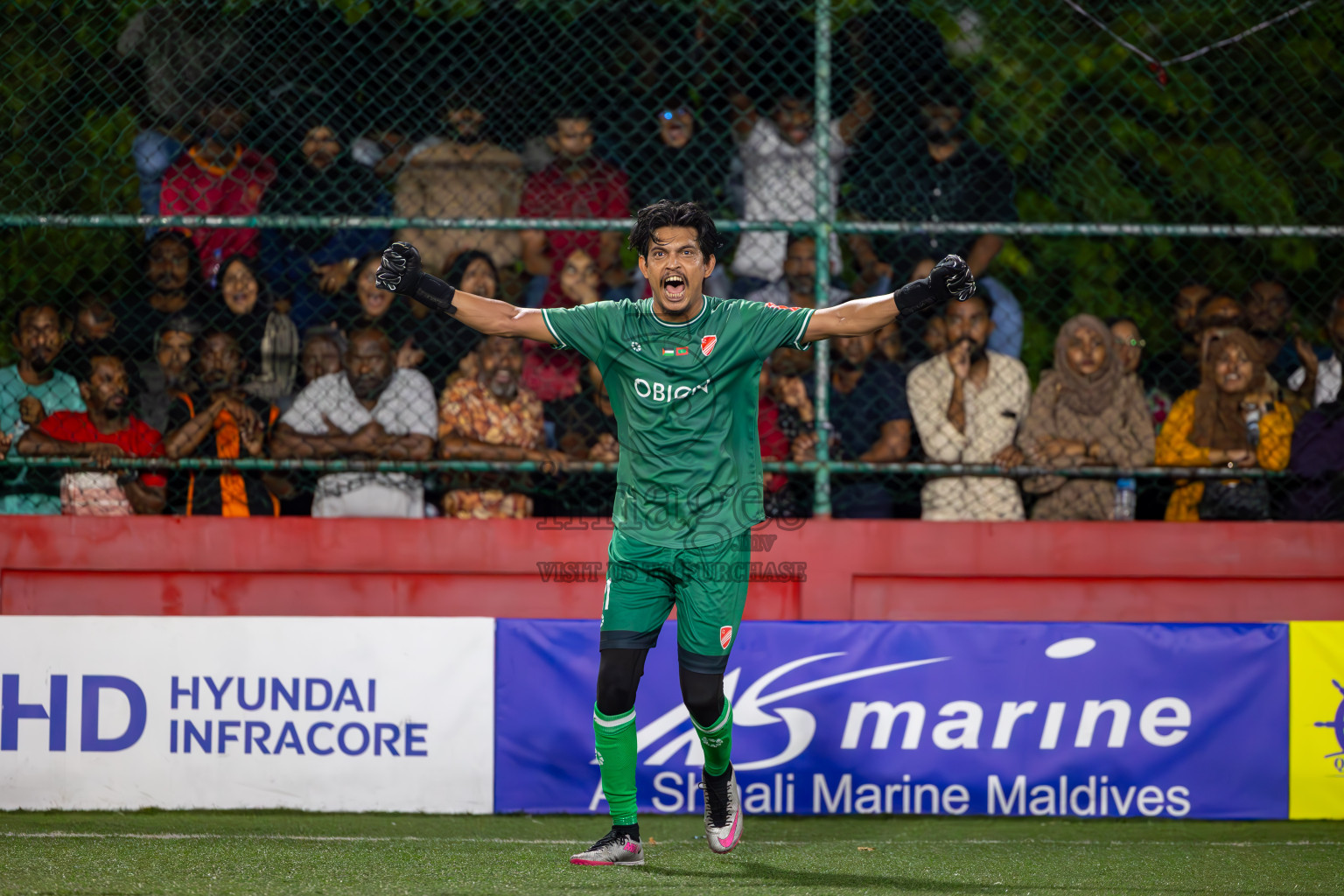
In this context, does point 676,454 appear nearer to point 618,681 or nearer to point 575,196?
point 618,681

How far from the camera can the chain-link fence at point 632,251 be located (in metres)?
6.60

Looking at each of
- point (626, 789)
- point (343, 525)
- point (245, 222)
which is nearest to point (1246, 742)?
point (626, 789)

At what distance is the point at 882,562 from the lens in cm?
655

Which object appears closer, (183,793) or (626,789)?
(626,789)

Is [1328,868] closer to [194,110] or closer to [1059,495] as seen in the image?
[1059,495]

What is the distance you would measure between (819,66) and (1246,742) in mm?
3633

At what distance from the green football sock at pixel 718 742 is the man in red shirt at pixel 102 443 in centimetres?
336

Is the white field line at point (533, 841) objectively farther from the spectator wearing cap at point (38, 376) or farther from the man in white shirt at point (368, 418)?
the spectator wearing cap at point (38, 376)

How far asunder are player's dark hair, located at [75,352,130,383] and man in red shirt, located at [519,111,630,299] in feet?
6.73

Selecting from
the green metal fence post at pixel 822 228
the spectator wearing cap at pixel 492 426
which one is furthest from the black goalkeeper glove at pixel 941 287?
the spectator wearing cap at pixel 492 426

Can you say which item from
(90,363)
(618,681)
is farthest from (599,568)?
(90,363)

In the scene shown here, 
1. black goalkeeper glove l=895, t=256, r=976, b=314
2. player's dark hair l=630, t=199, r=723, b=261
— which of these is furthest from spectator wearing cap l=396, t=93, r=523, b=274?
black goalkeeper glove l=895, t=256, r=976, b=314

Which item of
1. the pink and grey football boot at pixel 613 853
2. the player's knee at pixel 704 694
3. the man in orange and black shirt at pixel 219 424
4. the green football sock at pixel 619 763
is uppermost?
the man in orange and black shirt at pixel 219 424

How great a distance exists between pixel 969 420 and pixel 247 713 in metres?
3.60
